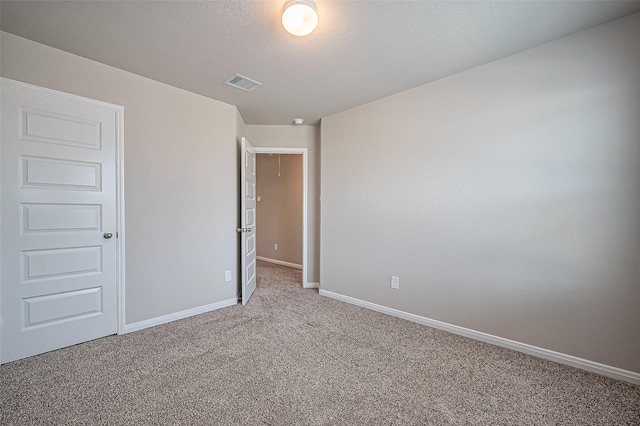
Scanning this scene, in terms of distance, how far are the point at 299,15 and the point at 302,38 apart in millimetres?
390

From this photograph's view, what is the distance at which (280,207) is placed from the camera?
19.3 feet

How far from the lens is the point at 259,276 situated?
4750 mm

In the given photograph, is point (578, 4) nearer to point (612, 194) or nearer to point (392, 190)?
point (612, 194)

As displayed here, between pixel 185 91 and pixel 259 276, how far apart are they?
3076 millimetres

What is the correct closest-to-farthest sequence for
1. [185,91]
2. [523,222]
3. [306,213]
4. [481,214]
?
[523,222], [481,214], [185,91], [306,213]

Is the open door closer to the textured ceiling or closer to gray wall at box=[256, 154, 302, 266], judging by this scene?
the textured ceiling

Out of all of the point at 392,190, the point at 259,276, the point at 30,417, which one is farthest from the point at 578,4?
the point at 259,276

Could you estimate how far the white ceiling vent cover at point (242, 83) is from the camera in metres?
2.64

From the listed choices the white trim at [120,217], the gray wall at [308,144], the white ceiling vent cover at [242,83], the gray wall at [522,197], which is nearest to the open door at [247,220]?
the gray wall at [308,144]

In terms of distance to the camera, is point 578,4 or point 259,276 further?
point 259,276

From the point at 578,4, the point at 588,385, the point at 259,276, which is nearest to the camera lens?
the point at 578,4

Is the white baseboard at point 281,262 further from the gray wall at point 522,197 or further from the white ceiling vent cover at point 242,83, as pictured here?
the white ceiling vent cover at point 242,83

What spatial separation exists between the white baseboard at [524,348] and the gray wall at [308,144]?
52.2 inches

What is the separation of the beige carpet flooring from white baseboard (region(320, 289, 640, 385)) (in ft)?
0.19
